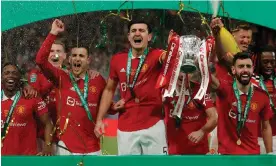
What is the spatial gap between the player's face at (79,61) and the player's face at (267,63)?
1.27 metres

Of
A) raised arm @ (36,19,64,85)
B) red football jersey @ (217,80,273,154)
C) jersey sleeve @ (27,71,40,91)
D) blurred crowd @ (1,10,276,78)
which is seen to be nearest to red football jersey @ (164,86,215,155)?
red football jersey @ (217,80,273,154)

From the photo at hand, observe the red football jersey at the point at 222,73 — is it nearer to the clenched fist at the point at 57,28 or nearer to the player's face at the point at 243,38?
the player's face at the point at 243,38

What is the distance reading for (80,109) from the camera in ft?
19.5

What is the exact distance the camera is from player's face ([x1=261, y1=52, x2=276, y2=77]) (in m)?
6.04

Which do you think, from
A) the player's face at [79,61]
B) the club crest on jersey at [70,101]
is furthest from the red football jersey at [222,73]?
the club crest on jersey at [70,101]

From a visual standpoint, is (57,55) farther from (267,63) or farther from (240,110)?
(267,63)

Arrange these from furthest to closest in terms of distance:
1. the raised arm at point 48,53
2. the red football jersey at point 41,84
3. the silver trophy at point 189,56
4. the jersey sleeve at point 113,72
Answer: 1. the red football jersey at point 41,84
2. the jersey sleeve at point 113,72
3. the raised arm at point 48,53
4. the silver trophy at point 189,56

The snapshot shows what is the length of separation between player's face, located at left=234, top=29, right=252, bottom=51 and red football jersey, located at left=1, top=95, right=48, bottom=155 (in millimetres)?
1496

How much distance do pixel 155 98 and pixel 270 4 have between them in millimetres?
1239

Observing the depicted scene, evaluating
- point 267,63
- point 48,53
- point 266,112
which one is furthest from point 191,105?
point 48,53

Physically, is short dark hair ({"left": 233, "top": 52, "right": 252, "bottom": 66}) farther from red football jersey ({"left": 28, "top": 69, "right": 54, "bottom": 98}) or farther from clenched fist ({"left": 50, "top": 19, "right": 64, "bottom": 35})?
red football jersey ({"left": 28, "top": 69, "right": 54, "bottom": 98})

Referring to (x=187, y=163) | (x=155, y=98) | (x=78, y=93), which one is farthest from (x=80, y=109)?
(x=187, y=163)

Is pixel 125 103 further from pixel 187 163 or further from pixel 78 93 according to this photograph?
pixel 187 163

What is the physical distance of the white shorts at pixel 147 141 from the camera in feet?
18.9
